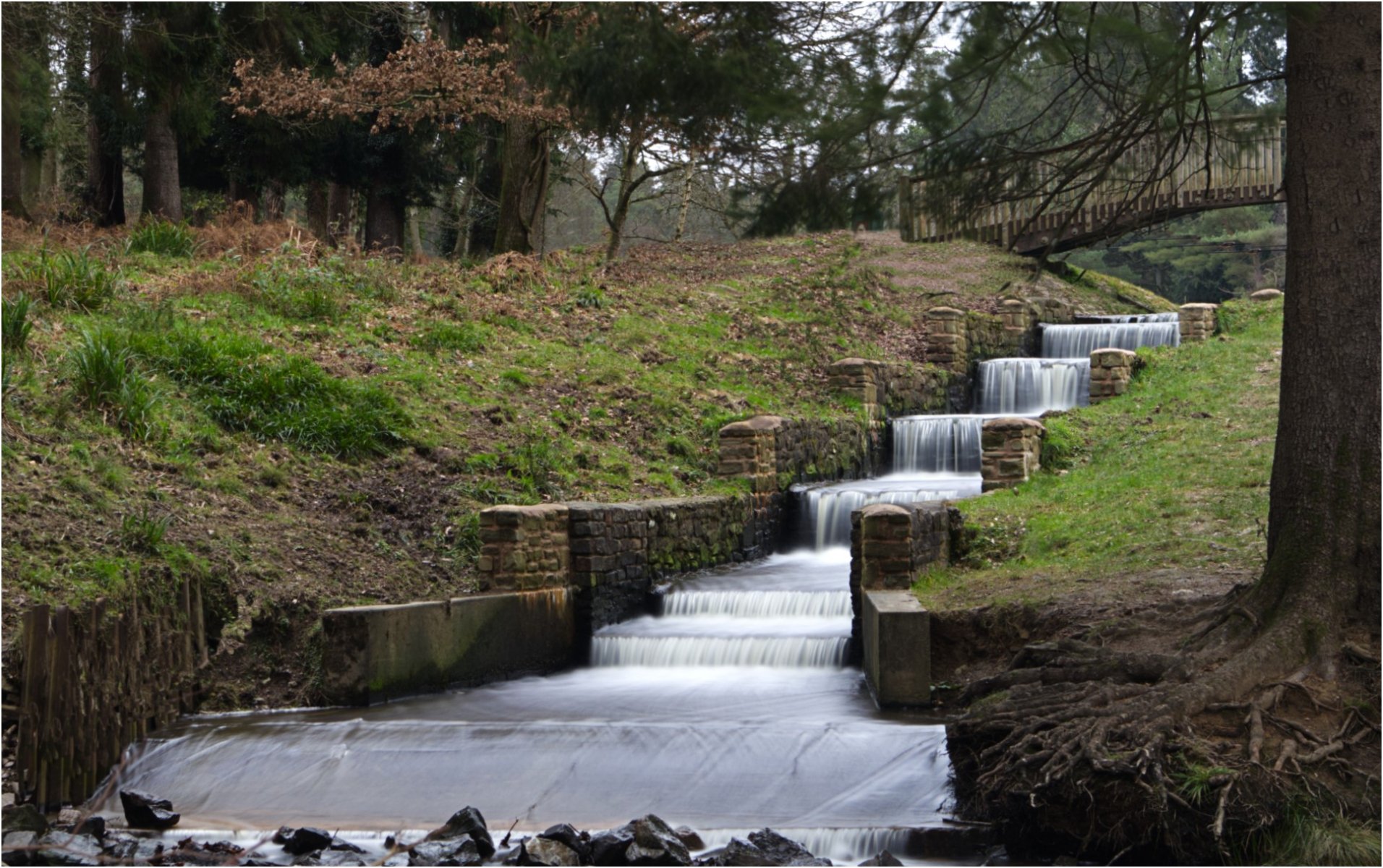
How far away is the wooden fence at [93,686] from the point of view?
6562mm

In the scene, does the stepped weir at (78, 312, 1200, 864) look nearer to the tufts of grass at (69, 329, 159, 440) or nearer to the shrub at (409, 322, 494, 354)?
the tufts of grass at (69, 329, 159, 440)

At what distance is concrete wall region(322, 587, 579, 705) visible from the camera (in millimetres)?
8656

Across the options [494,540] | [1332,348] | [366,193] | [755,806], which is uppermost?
[366,193]

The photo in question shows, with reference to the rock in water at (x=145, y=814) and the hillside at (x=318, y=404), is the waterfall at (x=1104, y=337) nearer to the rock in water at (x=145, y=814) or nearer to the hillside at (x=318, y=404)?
the hillside at (x=318, y=404)

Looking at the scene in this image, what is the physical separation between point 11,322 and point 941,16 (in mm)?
8322

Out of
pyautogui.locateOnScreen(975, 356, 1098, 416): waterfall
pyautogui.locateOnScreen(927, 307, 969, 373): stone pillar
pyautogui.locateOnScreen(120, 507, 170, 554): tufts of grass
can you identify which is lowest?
pyautogui.locateOnScreen(120, 507, 170, 554): tufts of grass

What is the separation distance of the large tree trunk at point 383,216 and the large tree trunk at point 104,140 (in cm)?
379

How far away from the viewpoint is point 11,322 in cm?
1050

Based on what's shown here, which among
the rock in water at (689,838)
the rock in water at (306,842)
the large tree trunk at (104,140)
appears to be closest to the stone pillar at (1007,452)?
the rock in water at (689,838)

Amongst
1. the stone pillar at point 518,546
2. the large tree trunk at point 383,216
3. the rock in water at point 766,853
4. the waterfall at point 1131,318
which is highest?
the large tree trunk at point 383,216

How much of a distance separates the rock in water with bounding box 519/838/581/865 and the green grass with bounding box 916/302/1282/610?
3654 mm

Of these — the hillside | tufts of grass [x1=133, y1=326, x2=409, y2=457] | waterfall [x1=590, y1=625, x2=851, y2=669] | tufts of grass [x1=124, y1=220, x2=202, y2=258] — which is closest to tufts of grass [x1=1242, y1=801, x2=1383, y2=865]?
waterfall [x1=590, y1=625, x2=851, y2=669]

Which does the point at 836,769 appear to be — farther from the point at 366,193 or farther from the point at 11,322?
the point at 366,193

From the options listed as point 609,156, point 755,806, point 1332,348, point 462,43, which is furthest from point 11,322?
point 609,156
